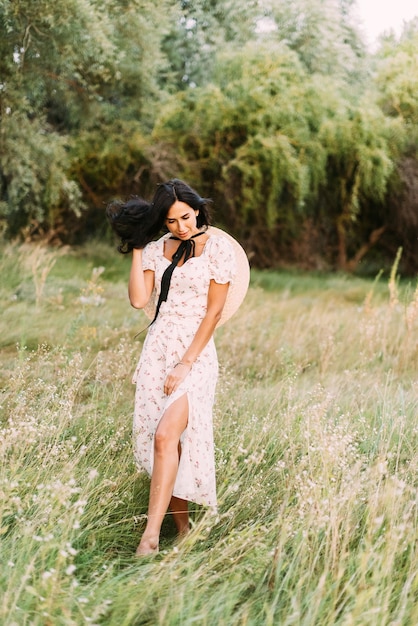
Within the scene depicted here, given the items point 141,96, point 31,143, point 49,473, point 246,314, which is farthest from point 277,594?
point 141,96

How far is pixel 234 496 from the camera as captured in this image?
368cm

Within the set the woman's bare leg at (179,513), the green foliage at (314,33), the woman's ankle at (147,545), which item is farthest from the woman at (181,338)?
the green foliage at (314,33)

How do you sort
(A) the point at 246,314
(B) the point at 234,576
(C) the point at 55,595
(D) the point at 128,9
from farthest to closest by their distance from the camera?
(D) the point at 128,9 < (A) the point at 246,314 < (B) the point at 234,576 < (C) the point at 55,595

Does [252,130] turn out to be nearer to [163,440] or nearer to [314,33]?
[314,33]

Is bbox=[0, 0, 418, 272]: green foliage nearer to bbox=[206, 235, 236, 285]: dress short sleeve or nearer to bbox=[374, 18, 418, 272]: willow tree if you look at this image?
bbox=[374, 18, 418, 272]: willow tree

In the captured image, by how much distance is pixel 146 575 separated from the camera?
9.36 ft

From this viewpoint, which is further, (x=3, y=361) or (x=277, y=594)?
(x=3, y=361)

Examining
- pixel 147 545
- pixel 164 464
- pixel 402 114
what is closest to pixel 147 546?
pixel 147 545

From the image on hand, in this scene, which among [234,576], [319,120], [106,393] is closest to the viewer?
[234,576]

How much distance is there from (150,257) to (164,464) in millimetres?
1104

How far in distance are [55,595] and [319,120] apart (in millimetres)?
11746

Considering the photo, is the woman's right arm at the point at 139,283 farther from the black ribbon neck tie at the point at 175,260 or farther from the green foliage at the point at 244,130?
the green foliage at the point at 244,130

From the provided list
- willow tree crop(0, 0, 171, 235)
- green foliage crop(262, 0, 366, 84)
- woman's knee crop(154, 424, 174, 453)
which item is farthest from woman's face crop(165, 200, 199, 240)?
green foliage crop(262, 0, 366, 84)

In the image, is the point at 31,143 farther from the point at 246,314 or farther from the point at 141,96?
the point at 246,314
